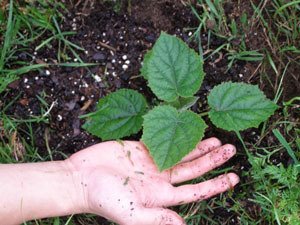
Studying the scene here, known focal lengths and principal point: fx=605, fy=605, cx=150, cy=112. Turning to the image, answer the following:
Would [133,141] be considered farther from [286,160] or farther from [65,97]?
[286,160]

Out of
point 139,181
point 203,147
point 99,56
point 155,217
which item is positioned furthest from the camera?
point 99,56

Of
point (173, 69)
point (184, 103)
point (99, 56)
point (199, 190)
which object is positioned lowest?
point (199, 190)

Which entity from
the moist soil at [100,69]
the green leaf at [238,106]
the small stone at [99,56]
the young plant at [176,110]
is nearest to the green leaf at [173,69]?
the young plant at [176,110]

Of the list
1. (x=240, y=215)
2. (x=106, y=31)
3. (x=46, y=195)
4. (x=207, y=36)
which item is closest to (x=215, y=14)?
(x=207, y=36)

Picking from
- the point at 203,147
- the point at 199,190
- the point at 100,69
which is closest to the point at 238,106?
the point at 203,147

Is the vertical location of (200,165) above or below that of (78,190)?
below

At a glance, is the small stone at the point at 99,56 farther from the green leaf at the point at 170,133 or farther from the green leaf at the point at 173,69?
the green leaf at the point at 170,133

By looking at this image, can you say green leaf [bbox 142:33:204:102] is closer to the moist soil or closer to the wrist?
the moist soil

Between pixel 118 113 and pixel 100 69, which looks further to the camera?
pixel 100 69

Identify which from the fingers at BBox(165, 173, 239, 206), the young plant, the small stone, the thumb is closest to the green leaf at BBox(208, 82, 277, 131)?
the young plant

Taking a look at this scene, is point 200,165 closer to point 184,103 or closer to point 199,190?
point 199,190
